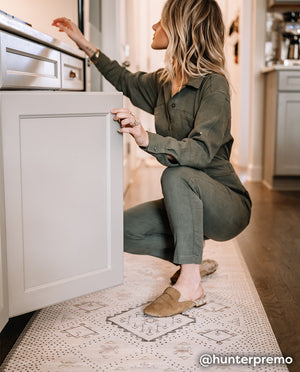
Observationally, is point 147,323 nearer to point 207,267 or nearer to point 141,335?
point 141,335

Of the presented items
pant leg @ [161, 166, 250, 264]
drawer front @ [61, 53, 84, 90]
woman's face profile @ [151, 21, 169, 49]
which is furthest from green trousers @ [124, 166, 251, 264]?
drawer front @ [61, 53, 84, 90]

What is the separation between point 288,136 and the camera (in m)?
3.97

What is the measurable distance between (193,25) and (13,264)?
0.93m

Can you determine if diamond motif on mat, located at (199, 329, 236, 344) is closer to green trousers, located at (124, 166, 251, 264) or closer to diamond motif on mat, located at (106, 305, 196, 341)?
diamond motif on mat, located at (106, 305, 196, 341)

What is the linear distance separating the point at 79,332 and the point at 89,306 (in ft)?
0.68

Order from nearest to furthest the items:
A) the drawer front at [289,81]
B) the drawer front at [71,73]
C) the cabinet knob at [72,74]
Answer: the drawer front at [71,73] → the cabinet knob at [72,74] → the drawer front at [289,81]

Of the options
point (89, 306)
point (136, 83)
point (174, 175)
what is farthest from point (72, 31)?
point (89, 306)

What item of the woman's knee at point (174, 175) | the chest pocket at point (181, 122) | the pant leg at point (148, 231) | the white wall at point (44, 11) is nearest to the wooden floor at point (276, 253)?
the pant leg at point (148, 231)

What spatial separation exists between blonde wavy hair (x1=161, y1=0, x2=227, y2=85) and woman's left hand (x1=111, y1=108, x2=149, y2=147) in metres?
0.31

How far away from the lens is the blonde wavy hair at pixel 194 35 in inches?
65.9

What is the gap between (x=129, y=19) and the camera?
4.11 meters

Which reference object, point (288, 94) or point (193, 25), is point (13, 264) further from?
point (288, 94)

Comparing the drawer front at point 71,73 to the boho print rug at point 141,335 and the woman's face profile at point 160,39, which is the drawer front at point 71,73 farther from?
the boho print rug at point 141,335

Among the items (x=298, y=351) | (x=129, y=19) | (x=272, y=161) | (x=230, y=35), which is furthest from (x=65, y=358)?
(x=230, y=35)
